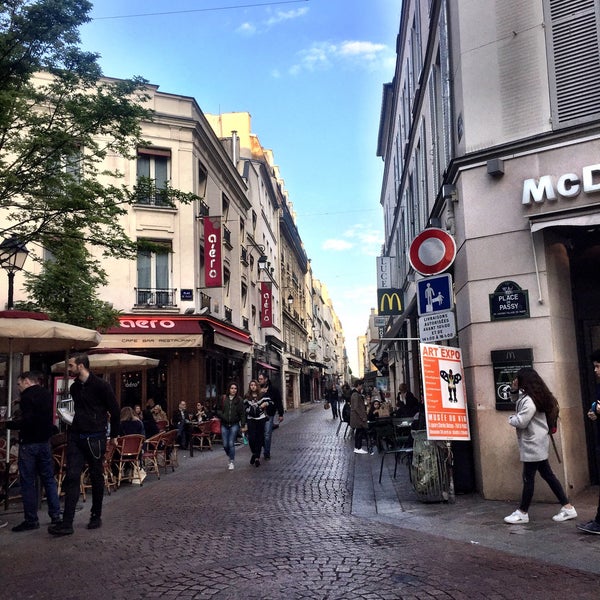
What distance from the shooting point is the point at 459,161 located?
27.0 feet

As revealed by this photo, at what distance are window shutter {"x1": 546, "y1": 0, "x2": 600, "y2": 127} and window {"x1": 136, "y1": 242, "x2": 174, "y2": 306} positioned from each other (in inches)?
581

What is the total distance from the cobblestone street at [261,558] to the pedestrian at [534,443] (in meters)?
0.81

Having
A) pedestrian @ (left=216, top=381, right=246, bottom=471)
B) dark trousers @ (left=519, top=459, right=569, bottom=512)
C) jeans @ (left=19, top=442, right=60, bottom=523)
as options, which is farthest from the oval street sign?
pedestrian @ (left=216, top=381, right=246, bottom=471)

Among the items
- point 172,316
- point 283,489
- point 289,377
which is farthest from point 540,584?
point 289,377

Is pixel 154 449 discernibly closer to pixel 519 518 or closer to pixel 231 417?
pixel 231 417

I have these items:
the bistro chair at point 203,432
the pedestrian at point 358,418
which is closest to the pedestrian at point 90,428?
the pedestrian at point 358,418

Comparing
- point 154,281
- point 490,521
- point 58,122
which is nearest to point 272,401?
point 58,122

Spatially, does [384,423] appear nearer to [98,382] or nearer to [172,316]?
[98,382]

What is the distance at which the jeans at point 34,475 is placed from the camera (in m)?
6.69

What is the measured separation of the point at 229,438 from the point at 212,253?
33.2ft

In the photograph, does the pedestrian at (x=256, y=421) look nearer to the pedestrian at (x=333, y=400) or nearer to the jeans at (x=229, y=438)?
the jeans at (x=229, y=438)

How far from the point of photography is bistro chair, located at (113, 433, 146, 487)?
9.62m

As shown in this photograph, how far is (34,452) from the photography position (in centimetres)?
677

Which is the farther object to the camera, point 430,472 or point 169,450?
point 169,450
